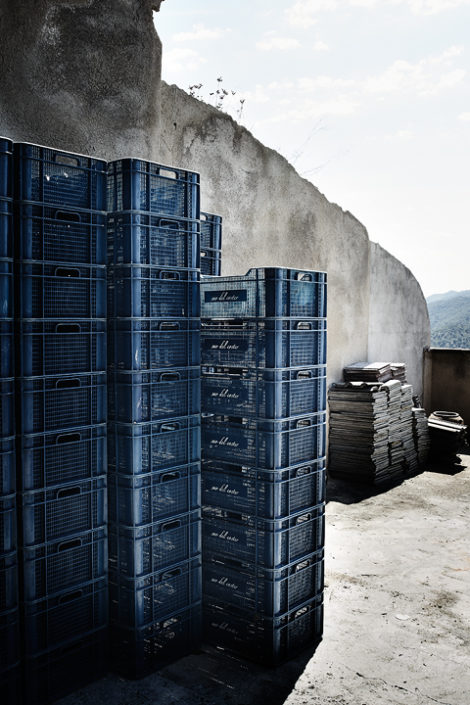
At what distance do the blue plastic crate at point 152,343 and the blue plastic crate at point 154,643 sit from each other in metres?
1.72

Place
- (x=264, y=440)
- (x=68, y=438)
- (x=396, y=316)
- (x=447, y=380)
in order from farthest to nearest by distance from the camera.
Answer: (x=447, y=380), (x=396, y=316), (x=264, y=440), (x=68, y=438)

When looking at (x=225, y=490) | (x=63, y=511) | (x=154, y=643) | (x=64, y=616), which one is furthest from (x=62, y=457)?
(x=154, y=643)

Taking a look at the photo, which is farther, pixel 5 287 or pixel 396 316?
pixel 396 316

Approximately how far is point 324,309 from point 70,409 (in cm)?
193

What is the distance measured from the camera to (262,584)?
4160mm

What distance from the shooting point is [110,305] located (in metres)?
3.97

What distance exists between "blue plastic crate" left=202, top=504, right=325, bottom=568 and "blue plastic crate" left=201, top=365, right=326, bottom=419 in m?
0.73

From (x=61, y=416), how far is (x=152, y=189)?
1555mm

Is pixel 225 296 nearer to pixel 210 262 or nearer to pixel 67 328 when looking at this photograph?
pixel 210 262

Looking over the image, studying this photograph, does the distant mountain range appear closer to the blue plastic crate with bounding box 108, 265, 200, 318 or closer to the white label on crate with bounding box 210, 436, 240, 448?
the white label on crate with bounding box 210, 436, 240, 448

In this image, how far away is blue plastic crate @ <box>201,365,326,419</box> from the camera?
4078mm

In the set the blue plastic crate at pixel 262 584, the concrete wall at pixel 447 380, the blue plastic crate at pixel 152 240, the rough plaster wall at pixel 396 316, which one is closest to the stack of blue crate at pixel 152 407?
the blue plastic crate at pixel 152 240

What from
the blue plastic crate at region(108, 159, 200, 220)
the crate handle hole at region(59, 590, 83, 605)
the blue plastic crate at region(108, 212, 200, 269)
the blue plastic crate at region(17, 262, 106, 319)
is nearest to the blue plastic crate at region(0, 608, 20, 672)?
the crate handle hole at region(59, 590, 83, 605)

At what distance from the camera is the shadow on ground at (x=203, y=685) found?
371 cm
